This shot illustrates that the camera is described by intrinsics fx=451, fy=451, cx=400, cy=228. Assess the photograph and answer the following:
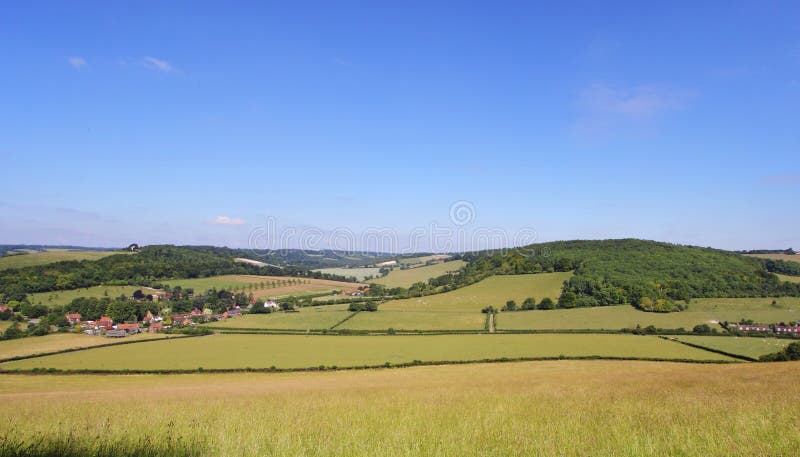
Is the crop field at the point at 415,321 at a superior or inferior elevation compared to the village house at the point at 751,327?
inferior

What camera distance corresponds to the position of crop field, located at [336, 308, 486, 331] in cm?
6825

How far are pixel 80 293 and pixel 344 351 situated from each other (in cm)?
7804

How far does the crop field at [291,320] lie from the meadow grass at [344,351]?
9.83 metres

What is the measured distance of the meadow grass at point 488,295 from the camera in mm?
85625

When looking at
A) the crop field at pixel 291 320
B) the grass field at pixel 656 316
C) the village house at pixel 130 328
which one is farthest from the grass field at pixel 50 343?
the grass field at pixel 656 316

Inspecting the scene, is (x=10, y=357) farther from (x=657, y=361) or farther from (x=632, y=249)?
(x=632, y=249)

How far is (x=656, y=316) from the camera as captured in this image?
7038cm

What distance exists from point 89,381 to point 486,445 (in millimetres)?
40785

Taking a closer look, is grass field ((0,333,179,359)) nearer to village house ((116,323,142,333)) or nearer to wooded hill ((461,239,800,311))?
village house ((116,323,142,333))

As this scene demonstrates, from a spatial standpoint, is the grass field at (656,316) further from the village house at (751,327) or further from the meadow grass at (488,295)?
the meadow grass at (488,295)

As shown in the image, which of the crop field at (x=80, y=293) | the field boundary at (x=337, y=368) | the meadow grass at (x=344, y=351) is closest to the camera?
the field boundary at (x=337, y=368)

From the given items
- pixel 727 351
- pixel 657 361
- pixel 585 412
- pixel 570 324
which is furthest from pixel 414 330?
pixel 585 412

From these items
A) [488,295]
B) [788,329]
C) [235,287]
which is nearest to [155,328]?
[235,287]

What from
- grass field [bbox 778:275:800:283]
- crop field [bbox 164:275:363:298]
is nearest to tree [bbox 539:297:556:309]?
grass field [bbox 778:275:800:283]
